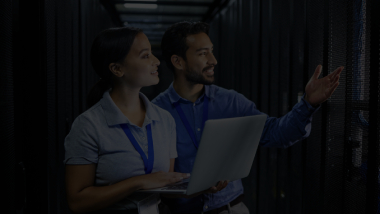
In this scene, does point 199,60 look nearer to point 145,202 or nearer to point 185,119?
point 185,119

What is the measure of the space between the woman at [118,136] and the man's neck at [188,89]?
0.36 meters

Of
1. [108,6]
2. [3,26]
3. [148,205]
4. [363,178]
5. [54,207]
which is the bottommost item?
[54,207]

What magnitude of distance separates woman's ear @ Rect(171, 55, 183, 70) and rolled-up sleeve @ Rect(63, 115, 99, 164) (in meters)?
0.81

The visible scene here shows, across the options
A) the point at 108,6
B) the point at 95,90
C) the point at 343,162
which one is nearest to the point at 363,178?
the point at 343,162

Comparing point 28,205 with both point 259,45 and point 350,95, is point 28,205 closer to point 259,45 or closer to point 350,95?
point 350,95

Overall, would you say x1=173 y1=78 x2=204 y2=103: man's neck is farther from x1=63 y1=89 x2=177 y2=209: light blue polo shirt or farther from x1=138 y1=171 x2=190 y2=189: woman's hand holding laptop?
x1=138 y1=171 x2=190 y2=189: woman's hand holding laptop

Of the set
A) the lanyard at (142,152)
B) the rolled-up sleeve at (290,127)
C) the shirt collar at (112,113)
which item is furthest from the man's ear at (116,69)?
the rolled-up sleeve at (290,127)

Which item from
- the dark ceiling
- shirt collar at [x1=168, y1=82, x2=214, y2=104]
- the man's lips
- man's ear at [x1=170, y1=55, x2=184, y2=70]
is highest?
the dark ceiling

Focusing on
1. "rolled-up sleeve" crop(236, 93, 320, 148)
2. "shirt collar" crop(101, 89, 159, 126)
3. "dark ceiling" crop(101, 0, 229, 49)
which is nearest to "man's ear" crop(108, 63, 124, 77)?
"shirt collar" crop(101, 89, 159, 126)

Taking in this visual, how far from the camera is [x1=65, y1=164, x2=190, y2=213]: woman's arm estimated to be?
111cm

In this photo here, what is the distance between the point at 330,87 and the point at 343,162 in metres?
0.37

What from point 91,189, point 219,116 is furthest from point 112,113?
point 219,116

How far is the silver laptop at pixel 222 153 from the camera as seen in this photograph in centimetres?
105

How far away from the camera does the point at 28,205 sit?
1331 mm
